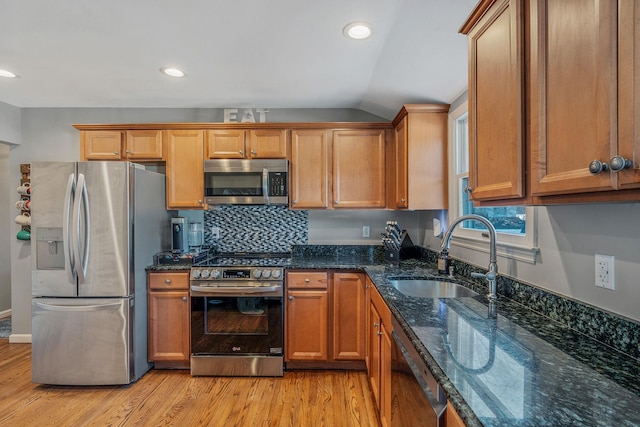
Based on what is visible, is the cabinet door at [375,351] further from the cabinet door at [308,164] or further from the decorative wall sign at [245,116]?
the decorative wall sign at [245,116]

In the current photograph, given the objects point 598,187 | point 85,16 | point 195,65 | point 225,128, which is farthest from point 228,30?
point 598,187

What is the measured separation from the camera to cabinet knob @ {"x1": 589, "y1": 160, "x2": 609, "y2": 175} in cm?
71

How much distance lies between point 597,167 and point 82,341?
10.6 feet

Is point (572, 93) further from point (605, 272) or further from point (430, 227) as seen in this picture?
point (430, 227)

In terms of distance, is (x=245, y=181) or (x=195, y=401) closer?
(x=195, y=401)

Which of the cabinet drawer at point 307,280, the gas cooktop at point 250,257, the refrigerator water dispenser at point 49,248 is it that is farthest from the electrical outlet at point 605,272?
the refrigerator water dispenser at point 49,248

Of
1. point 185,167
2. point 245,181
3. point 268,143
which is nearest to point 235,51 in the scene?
point 268,143

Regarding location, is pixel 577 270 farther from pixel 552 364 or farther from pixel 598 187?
pixel 598 187

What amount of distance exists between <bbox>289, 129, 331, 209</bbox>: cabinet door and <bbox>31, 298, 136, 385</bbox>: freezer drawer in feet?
5.50

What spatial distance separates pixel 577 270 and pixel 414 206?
1.38 m

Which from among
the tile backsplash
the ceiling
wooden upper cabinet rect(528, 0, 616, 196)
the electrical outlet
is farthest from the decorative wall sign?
the electrical outlet

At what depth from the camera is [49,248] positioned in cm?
247

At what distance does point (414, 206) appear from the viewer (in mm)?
2545

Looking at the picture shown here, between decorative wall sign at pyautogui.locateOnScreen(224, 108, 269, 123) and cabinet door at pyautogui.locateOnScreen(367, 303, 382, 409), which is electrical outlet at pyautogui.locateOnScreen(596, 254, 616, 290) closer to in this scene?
cabinet door at pyautogui.locateOnScreen(367, 303, 382, 409)
